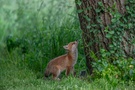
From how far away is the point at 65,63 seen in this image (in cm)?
885

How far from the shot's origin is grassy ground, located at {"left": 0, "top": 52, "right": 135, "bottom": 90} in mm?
7609

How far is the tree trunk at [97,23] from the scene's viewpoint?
824 cm

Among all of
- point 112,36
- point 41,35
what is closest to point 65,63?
point 112,36

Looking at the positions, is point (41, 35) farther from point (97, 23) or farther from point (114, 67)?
point (114, 67)

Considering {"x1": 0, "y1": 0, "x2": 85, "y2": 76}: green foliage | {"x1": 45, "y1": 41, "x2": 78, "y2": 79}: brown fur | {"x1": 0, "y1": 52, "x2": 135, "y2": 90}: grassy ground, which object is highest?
{"x1": 0, "y1": 0, "x2": 85, "y2": 76}: green foliage

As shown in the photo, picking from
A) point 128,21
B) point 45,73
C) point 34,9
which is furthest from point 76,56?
point 34,9

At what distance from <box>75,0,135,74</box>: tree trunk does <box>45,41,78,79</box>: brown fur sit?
50 cm

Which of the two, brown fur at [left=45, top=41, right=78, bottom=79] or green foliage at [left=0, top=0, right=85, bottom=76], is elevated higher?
green foliage at [left=0, top=0, right=85, bottom=76]

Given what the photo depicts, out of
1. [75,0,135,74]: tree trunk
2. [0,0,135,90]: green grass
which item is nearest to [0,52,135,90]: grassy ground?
[0,0,135,90]: green grass

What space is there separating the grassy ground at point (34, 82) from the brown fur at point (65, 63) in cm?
21

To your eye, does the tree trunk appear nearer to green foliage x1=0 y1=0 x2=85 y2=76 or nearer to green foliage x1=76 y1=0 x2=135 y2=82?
green foliage x1=76 y1=0 x2=135 y2=82

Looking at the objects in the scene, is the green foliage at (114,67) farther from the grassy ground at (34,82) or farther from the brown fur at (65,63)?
the brown fur at (65,63)

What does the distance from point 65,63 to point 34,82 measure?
32.3 inches

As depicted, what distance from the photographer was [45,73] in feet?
28.6
